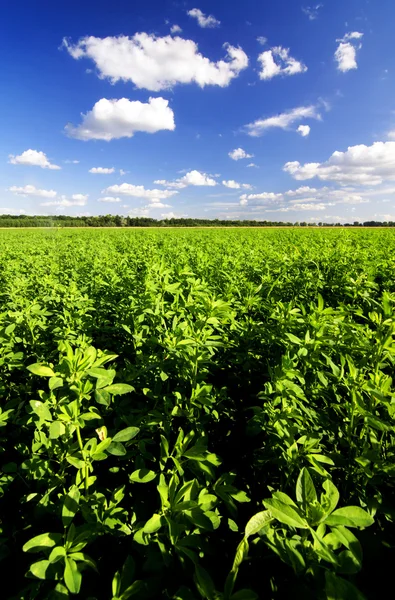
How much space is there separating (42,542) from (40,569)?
83 millimetres

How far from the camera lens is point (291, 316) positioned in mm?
2396

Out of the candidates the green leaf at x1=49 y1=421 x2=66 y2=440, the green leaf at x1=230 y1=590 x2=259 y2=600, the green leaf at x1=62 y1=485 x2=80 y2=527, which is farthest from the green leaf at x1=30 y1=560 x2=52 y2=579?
the green leaf at x1=230 y1=590 x2=259 y2=600

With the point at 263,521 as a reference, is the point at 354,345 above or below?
above

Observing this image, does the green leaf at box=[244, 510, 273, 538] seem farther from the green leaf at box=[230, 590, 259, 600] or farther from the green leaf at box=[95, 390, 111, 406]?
the green leaf at box=[95, 390, 111, 406]

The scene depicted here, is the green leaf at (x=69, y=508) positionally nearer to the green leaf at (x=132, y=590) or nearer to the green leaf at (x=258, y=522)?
the green leaf at (x=132, y=590)

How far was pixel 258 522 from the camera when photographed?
3.33 ft

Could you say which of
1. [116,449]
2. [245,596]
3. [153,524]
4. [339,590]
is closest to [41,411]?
[116,449]

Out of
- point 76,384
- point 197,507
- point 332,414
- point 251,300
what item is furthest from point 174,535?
point 251,300

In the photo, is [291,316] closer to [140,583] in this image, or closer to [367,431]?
[367,431]

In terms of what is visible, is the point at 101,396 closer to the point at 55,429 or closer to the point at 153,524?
the point at 55,429

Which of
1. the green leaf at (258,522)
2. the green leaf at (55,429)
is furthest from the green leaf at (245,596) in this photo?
the green leaf at (55,429)

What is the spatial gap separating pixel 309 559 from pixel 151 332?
6.56 feet

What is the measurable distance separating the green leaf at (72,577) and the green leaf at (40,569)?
0.07 m

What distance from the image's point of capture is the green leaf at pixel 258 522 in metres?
0.98
